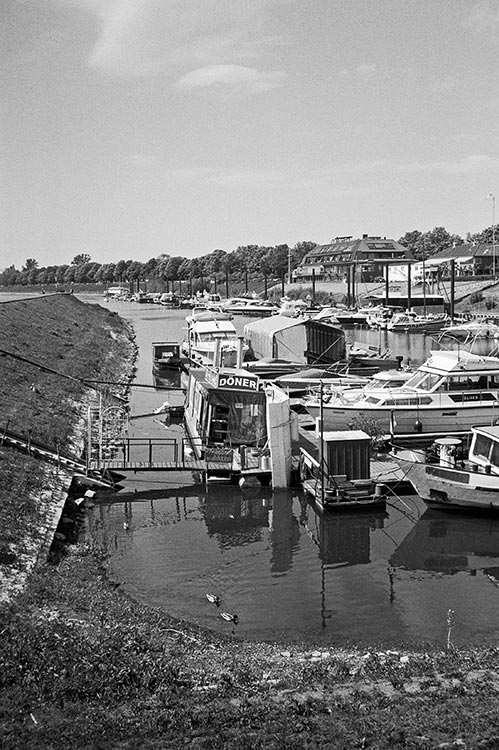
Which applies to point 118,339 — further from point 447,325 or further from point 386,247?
point 386,247

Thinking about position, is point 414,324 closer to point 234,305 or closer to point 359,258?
point 234,305

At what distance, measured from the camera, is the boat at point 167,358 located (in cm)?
6006

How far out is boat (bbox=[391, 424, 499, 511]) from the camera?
23703 mm

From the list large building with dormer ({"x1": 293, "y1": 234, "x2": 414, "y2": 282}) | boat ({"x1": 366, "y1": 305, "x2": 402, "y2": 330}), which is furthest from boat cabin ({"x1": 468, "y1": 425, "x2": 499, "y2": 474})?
large building with dormer ({"x1": 293, "y1": 234, "x2": 414, "y2": 282})

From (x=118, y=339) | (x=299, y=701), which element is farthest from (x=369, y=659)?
(x=118, y=339)

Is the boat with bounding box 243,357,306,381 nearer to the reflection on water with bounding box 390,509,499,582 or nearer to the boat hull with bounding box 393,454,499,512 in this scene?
the boat hull with bounding box 393,454,499,512

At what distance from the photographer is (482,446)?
2498 cm

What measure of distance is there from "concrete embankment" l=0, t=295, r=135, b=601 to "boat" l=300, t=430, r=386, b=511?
8.18 m

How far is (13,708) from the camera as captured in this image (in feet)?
36.7

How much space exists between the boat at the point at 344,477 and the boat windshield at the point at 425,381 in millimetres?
10392

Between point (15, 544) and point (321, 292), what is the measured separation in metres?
147

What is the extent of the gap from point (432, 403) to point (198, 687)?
79.2 feet

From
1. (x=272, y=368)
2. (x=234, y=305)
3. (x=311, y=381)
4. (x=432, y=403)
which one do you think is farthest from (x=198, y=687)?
(x=234, y=305)

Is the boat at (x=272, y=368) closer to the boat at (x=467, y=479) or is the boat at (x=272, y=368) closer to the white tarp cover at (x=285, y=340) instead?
the white tarp cover at (x=285, y=340)
